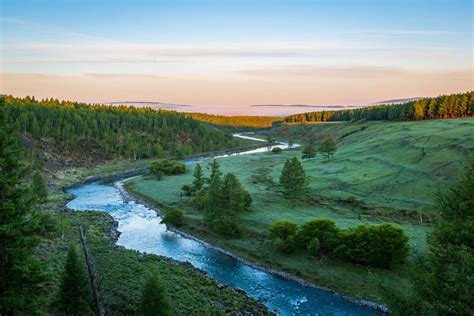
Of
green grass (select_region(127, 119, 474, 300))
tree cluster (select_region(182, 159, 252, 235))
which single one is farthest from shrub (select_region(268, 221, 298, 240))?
tree cluster (select_region(182, 159, 252, 235))

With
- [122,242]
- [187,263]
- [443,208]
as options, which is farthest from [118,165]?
[443,208]

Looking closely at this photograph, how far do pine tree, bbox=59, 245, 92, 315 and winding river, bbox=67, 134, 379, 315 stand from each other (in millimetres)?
19070

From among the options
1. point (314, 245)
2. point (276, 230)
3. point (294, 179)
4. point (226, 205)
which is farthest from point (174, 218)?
point (314, 245)

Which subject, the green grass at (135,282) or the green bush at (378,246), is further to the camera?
the green bush at (378,246)

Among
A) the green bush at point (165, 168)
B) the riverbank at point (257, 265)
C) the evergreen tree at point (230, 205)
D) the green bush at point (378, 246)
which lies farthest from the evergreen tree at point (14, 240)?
the green bush at point (165, 168)

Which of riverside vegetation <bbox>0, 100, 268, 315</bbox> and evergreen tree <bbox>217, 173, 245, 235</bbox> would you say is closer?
riverside vegetation <bbox>0, 100, 268, 315</bbox>

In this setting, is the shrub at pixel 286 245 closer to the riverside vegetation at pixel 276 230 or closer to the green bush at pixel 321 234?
the riverside vegetation at pixel 276 230

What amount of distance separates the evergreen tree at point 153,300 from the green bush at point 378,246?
2862cm

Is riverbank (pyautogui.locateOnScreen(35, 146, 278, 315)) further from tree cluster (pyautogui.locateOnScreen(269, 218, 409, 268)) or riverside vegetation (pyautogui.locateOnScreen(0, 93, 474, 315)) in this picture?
tree cluster (pyautogui.locateOnScreen(269, 218, 409, 268))

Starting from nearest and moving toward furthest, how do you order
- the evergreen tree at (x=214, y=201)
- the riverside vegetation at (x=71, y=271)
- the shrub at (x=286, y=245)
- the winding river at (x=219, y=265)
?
the riverside vegetation at (x=71, y=271)
the winding river at (x=219, y=265)
the shrub at (x=286, y=245)
the evergreen tree at (x=214, y=201)

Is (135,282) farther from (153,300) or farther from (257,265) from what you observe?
(257,265)

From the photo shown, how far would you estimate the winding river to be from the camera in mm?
39344

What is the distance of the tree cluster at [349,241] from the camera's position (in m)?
46.4

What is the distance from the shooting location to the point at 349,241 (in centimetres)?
4838
